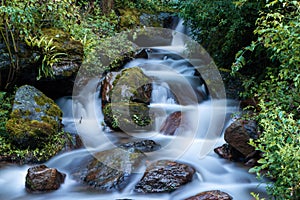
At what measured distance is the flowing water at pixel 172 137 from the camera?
404 cm

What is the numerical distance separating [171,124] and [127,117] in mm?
889

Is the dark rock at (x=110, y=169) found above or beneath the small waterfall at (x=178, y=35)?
beneath

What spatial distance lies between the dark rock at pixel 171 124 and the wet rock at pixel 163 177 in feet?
4.61

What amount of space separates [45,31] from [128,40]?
2.99 metres

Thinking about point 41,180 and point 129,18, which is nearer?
point 41,180

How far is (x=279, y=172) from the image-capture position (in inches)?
110

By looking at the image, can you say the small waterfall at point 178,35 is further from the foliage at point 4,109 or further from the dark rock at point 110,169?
the dark rock at point 110,169

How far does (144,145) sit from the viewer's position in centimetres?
508

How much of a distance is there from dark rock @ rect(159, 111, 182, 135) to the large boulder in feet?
1.02

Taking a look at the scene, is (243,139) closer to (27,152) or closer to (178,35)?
(27,152)

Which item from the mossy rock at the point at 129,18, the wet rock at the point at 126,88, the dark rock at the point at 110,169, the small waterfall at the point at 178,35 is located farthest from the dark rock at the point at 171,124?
the mossy rock at the point at 129,18

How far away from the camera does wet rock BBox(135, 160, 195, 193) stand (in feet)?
13.0

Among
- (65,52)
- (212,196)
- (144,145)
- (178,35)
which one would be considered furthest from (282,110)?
(178,35)

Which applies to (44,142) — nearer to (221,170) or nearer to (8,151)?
(8,151)
